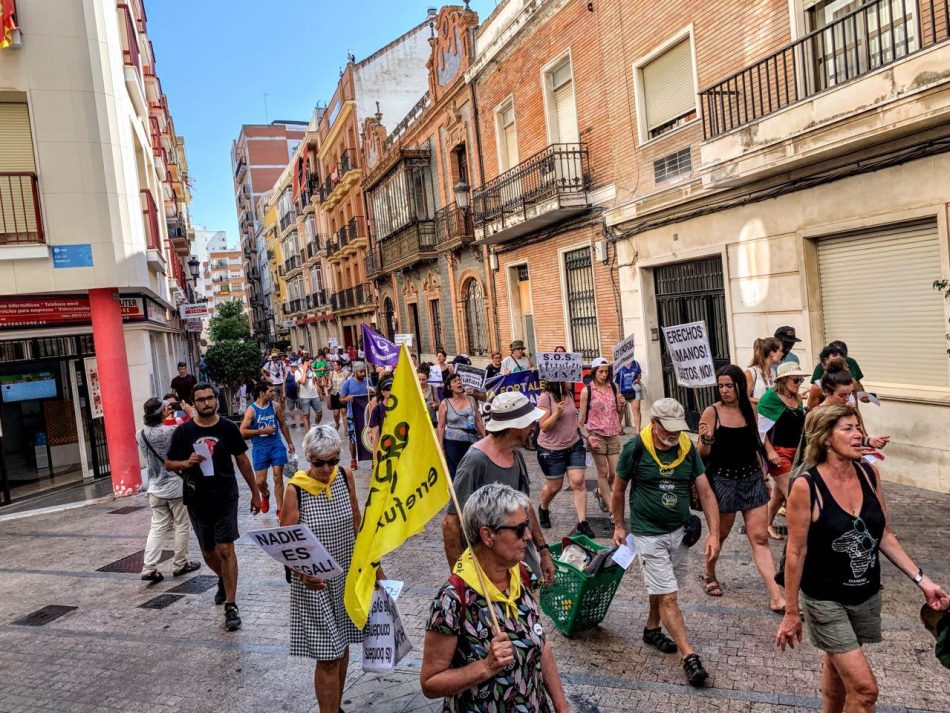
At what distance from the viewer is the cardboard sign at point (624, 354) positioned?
8.42 m

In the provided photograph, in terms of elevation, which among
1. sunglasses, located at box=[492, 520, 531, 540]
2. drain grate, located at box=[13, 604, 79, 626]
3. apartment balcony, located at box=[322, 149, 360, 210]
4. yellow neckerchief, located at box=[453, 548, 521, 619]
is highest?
apartment balcony, located at box=[322, 149, 360, 210]

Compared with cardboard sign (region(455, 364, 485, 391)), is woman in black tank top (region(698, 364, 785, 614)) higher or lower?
lower

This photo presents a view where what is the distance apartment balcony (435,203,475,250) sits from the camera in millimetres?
19359

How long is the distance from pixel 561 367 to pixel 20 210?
8720 millimetres

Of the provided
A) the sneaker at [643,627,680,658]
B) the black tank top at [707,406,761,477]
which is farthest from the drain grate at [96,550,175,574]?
the black tank top at [707,406,761,477]

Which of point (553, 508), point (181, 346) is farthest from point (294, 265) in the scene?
point (553, 508)

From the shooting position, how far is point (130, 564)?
7.61 meters

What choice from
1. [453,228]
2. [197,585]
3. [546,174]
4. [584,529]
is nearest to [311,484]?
[197,585]

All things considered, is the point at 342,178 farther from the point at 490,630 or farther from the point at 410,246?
the point at 490,630

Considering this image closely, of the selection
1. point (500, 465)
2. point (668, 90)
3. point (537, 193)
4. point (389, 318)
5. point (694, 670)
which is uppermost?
point (668, 90)

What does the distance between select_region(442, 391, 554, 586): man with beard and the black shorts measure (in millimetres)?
2323

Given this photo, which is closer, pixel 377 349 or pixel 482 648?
pixel 482 648

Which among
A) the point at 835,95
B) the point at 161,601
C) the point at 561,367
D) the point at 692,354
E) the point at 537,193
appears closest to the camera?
the point at 161,601

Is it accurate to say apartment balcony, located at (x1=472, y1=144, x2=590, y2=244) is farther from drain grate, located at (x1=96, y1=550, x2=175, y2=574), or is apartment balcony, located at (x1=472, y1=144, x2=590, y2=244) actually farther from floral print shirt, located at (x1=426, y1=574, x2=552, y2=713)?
floral print shirt, located at (x1=426, y1=574, x2=552, y2=713)
